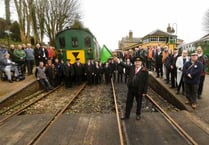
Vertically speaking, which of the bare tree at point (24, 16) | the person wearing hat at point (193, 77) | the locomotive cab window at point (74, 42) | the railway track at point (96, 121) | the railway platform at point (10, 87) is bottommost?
the railway track at point (96, 121)

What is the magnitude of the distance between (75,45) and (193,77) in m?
11.0

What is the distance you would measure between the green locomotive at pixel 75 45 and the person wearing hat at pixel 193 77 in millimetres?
9951

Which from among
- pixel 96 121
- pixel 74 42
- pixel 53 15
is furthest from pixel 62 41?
pixel 53 15

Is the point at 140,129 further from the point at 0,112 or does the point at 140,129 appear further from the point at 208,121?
the point at 0,112

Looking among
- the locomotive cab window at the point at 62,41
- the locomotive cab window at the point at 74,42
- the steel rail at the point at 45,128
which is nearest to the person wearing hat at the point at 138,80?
the steel rail at the point at 45,128

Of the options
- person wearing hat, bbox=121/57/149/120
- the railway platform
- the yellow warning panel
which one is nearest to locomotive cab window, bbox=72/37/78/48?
the yellow warning panel

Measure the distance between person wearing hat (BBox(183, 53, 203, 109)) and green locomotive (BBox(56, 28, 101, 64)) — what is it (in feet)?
32.6

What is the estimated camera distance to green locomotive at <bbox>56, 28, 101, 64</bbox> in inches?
746

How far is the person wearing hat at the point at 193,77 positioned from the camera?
939cm

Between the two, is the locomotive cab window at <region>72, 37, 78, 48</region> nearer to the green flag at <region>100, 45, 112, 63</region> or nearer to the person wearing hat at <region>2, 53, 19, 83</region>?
the green flag at <region>100, 45, 112, 63</region>

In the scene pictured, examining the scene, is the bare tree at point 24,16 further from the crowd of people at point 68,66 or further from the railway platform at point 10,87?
the railway platform at point 10,87

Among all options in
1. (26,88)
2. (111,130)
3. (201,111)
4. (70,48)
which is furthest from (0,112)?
(70,48)

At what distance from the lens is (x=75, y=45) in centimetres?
1909

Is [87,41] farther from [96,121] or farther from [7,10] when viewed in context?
[7,10]
